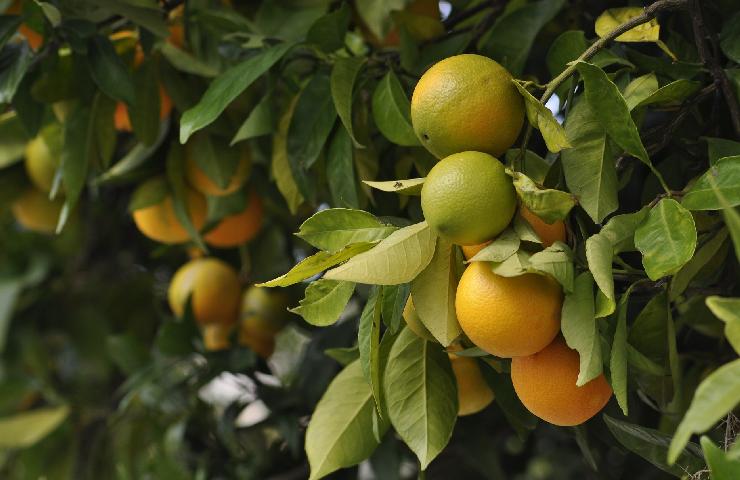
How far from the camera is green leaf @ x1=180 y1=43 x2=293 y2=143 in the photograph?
0.80 meters

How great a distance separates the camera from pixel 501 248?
600mm

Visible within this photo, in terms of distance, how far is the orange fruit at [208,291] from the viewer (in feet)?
4.05

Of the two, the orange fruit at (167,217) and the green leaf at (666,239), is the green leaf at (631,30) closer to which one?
the green leaf at (666,239)

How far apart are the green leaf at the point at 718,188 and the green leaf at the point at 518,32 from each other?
0.27 m

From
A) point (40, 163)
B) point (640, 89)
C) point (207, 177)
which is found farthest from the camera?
point (40, 163)

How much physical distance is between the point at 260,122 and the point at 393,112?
6.0 inches

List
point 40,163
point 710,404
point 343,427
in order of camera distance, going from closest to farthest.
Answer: point 710,404 → point 343,427 → point 40,163

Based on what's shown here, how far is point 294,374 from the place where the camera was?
1150 mm

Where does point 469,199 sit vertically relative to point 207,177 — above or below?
above

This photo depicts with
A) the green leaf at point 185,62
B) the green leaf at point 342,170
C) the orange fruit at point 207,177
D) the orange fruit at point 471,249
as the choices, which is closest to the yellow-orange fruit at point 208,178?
the orange fruit at point 207,177

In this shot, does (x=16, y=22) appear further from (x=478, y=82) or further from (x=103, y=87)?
(x=478, y=82)

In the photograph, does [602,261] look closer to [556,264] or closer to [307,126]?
[556,264]

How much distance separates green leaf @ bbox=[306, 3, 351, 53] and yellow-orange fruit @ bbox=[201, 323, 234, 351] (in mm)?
509

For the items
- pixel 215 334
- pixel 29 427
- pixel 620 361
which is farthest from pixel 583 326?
pixel 29 427
